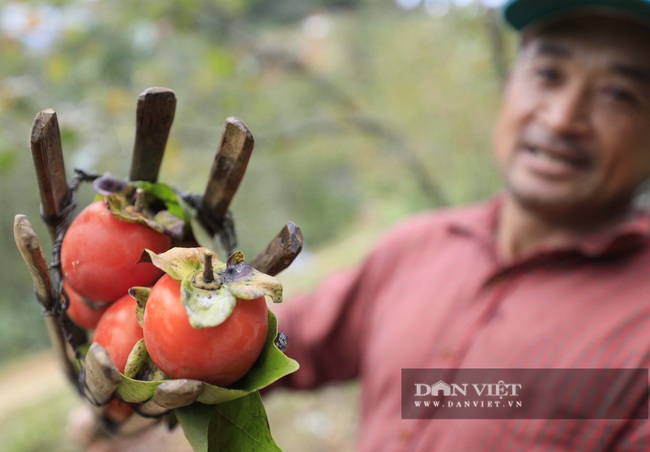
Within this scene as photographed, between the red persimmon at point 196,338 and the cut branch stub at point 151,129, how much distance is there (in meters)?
0.23

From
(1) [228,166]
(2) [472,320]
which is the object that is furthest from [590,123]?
(1) [228,166]

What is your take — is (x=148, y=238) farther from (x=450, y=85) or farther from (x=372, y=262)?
(x=450, y=85)

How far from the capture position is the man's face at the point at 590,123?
53.1 inches

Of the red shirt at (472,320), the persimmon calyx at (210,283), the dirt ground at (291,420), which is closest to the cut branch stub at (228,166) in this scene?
the persimmon calyx at (210,283)

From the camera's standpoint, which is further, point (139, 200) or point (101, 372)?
point (139, 200)

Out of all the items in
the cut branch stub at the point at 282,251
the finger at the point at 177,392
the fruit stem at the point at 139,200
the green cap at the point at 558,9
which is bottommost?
the finger at the point at 177,392

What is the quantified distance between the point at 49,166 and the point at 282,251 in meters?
0.30

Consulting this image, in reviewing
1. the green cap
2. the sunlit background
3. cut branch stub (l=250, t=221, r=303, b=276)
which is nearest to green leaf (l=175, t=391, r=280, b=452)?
cut branch stub (l=250, t=221, r=303, b=276)

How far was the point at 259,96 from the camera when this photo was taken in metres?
4.69

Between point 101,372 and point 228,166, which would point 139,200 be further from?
point 101,372

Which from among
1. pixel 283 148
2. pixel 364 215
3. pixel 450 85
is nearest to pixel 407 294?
pixel 283 148

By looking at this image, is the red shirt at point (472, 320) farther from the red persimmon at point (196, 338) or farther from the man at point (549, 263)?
the red persimmon at point (196, 338)

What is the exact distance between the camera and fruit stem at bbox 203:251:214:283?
0.51 meters

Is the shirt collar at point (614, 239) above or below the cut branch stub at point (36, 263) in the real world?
below
